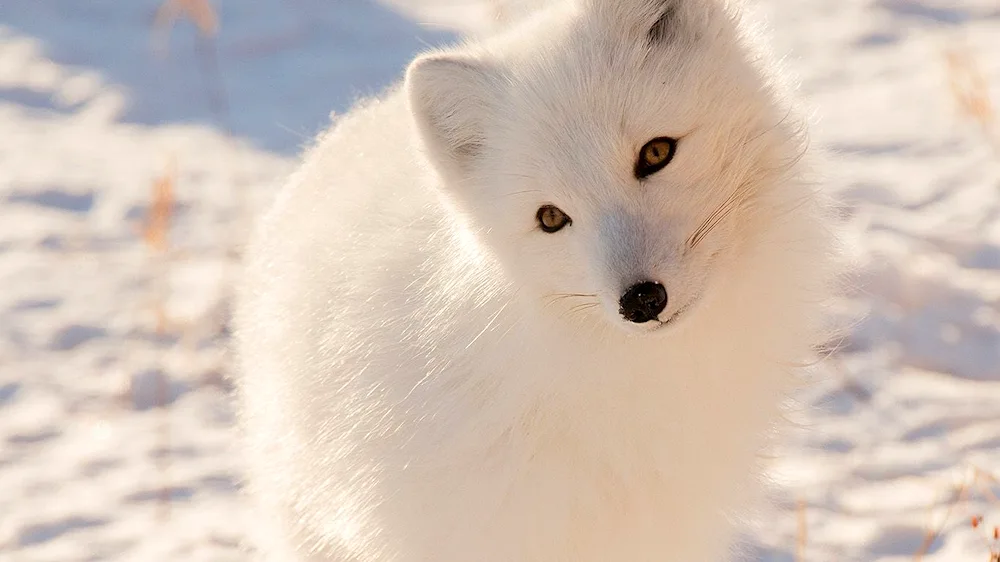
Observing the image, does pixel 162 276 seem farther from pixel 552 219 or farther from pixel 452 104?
pixel 552 219

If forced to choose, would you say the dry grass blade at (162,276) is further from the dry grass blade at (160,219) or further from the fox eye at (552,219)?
the fox eye at (552,219)

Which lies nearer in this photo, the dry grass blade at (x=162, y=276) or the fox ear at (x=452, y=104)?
the fox ear at (x=452, y=104)

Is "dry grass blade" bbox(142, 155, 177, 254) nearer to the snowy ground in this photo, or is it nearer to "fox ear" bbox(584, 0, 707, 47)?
the snowy ground

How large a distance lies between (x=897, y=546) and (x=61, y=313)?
3.17 m

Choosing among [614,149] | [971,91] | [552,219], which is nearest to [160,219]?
[552,219]

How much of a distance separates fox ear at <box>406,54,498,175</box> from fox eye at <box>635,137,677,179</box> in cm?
38

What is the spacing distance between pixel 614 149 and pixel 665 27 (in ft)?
1.25

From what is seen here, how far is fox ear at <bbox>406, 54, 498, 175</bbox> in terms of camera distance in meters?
2.52

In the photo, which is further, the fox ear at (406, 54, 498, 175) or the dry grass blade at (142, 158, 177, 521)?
the dry grass blade at (142, 158, 177, 521)

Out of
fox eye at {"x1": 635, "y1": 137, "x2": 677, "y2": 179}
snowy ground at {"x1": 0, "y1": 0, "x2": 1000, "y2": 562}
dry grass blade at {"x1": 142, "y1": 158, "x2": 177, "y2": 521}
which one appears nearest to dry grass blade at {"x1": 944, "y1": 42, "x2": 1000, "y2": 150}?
snowy ground at {"x1": 0, "y1": 0, "x2": 1000, "y2": 562}

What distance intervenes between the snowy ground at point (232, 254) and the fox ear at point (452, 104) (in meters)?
0.98

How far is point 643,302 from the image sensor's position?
2.22 meters

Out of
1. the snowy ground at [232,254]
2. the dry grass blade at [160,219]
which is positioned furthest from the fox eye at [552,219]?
the dry grass blade at [160,219]

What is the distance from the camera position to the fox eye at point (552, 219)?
2.40 m
